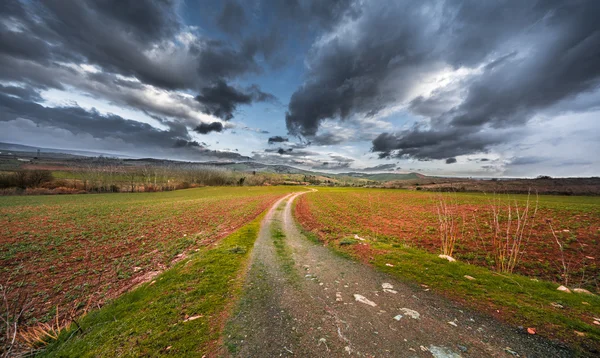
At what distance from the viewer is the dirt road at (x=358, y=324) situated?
4.25 m

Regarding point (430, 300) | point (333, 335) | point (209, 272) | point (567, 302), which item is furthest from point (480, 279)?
point (209, 272)

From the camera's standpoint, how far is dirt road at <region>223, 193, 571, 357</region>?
4.25 meters

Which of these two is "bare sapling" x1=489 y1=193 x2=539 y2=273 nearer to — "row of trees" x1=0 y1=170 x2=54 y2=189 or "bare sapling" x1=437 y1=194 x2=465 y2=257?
"bare sapling" x1=437 y1=194 x2=465 y2=257

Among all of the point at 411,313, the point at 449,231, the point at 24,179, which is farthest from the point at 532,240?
the point at 24,179

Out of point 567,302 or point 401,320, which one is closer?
point 401,320

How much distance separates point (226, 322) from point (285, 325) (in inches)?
64.0

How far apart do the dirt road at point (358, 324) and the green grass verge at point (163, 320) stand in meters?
0.71

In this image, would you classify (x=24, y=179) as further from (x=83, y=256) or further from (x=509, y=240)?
(x=509, y=240)

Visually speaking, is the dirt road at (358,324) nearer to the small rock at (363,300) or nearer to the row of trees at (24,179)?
the small rock at (363,300)

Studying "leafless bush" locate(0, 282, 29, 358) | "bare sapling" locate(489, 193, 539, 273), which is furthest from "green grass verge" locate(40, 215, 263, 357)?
"bare sapling" locate(489, 193, 539, 273)

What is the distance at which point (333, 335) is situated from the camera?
475 centimetres

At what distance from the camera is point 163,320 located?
5523 mm

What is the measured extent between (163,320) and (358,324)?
17.6ft

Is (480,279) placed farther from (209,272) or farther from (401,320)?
(209,272)
